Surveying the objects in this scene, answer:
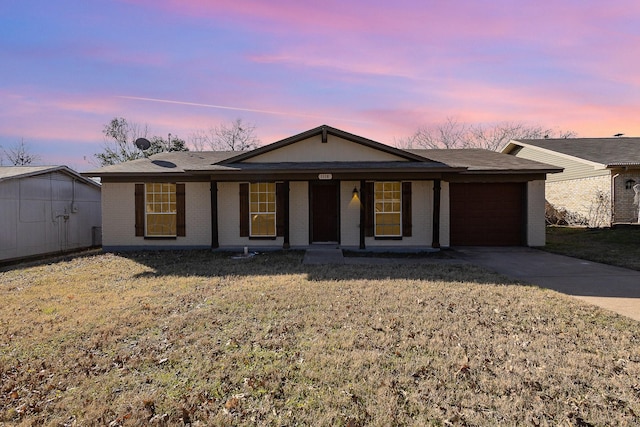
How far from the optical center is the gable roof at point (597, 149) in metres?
17.8

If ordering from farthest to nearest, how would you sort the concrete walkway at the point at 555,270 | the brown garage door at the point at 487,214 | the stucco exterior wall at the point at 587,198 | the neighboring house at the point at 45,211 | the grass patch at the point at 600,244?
the stucco exterior wall at the point at 587,198 → the brown garage door at the point at 487,214 → the neighboring house at the point at 45,211 → the grass patch at the point at 600,244 → the concrete walkway at the point at 555,270

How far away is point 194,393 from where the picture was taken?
3309mm

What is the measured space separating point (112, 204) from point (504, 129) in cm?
4319

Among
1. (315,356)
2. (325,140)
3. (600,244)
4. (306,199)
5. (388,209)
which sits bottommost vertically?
(315,356)

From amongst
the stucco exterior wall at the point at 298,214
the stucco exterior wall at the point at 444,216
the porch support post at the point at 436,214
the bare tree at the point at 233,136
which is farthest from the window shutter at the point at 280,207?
the bare tree at the point at 233,136

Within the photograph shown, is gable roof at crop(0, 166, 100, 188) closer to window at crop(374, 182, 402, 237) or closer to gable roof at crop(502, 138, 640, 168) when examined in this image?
window at crop(374, 182, 402, 237)

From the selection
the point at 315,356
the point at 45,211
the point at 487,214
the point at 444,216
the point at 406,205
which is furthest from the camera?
the point at 487,214

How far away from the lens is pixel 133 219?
12852 millimetres

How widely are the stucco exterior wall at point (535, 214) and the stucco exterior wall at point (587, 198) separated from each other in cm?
781

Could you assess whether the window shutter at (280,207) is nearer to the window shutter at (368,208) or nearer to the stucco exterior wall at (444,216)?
the window shutter at (368,208)

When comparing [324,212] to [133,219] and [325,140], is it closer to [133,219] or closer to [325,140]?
[325,140]

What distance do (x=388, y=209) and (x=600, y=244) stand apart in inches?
329

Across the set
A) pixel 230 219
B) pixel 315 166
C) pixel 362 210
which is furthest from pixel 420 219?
pixel 230 219

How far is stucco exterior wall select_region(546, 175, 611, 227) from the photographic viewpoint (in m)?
17.9
